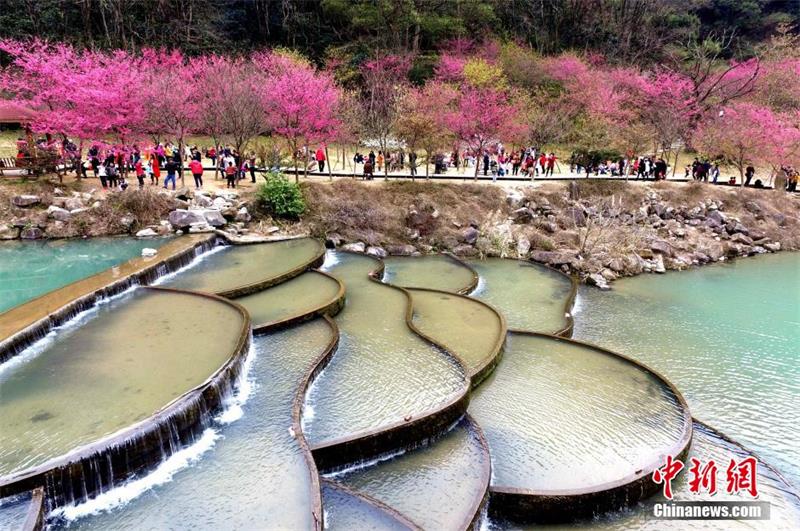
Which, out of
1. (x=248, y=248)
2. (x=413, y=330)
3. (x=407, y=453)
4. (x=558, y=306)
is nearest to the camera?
(x=407, y=453)

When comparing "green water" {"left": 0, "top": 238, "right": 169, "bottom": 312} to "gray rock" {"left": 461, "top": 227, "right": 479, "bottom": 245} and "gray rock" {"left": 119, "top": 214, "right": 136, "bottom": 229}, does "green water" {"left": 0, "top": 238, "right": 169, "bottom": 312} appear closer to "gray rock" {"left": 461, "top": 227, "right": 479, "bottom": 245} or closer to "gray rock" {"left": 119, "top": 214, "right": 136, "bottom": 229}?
"gray rock" {"left": 119, "top": 214, "right": 136, "bottom": 229}

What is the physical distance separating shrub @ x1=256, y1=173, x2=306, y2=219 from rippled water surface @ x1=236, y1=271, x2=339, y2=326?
18.4 feet

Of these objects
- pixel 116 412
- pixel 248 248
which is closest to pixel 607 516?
pixel 116 412

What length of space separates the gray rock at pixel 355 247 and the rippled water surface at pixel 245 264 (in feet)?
4.24

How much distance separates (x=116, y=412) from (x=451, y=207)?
678 inches

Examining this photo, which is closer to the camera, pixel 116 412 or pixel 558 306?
pixel 116 412

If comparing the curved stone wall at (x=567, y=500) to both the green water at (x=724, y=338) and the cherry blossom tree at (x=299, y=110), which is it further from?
the cherry blossom tree at (x=299, y=110)

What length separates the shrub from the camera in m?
20.9

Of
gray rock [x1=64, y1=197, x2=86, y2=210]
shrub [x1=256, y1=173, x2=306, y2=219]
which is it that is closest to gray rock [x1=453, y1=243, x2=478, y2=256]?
shrub [x1=256, y1=173, x2=306, y2=219]

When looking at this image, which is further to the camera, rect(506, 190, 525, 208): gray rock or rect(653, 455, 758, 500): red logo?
rect(506, 190, 525, 208): gray rock

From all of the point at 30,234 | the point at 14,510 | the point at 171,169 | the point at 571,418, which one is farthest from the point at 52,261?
the point at 571,418

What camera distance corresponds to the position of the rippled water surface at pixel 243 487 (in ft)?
22.0

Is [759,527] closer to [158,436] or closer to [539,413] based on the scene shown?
[539,413]

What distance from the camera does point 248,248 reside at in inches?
734
